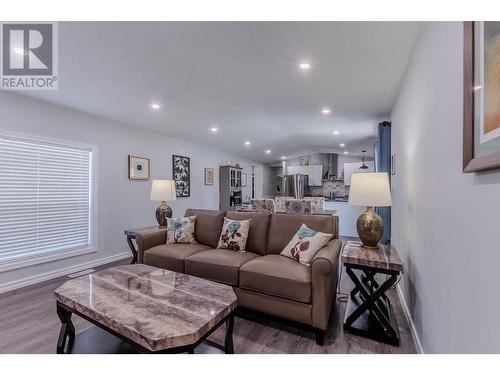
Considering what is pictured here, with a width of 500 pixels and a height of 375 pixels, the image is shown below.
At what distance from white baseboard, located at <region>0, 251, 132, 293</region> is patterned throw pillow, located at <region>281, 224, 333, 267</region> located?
2941 mm

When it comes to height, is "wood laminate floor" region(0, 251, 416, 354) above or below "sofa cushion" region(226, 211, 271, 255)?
below

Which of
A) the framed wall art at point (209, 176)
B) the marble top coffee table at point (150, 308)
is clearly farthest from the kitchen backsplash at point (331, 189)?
the marble top coffee table at point (150, 308)

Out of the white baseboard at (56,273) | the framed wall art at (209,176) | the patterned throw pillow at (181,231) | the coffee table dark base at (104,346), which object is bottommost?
the coffee table dark base at (104,346)

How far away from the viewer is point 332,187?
775 cm

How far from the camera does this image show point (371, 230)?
2.10m

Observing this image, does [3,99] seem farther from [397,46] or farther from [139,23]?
[397,46]

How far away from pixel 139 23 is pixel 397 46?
6.66 feet

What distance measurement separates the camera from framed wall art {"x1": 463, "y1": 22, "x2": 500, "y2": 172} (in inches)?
31.2

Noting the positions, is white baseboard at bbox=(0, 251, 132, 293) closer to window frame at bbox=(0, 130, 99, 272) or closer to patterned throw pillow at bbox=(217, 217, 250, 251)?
window frame at bbox=(0, 130, 99, 272)

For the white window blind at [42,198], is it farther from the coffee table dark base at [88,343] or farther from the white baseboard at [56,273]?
the coffee table dark base at [88,343]

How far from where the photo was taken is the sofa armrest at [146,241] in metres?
2.87

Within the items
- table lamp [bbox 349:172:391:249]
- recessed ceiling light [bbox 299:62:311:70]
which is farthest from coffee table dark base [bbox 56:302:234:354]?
recessed ceiling light [bbox 299:62:311:70]

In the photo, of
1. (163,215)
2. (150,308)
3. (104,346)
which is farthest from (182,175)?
(150,308)

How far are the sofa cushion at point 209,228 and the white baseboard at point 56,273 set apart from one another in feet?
5.69
